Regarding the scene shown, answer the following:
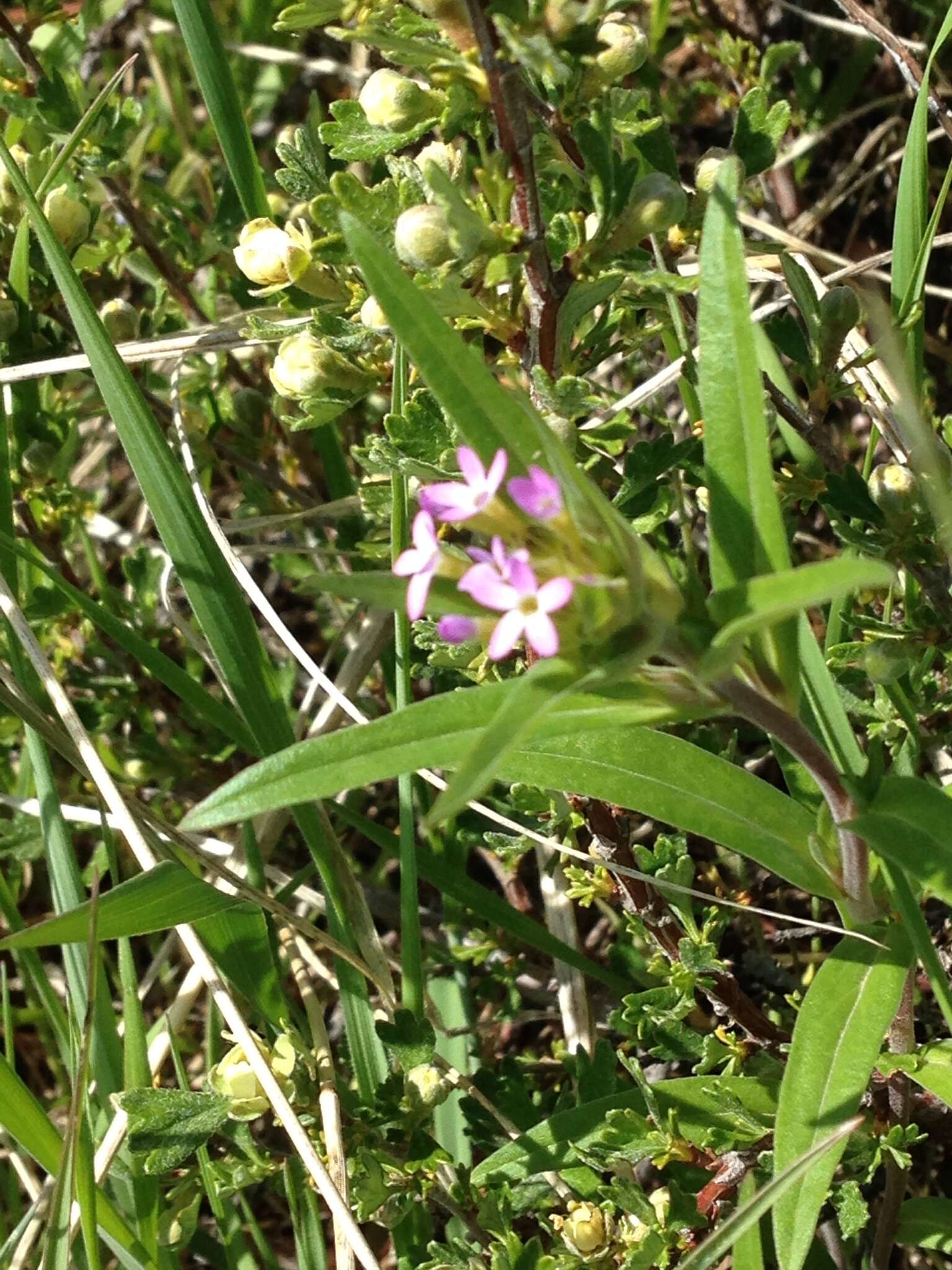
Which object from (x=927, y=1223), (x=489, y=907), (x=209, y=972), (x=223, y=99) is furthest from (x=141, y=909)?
(x=223, y=99)

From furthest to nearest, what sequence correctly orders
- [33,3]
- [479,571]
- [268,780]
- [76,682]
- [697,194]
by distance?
[76,682], [33,3], [697,194], [268,780], [479,571]

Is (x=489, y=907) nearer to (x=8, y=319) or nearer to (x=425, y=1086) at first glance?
(x=425, y=1086)

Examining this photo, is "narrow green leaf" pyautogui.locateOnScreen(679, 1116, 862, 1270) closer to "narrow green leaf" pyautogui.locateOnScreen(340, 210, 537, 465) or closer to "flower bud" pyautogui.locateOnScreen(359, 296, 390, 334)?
"narrow green leaf" pyautogui.locateOnScreen(340, 210, 537, 465)

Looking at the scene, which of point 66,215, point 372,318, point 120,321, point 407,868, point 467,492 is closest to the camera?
point 467,492

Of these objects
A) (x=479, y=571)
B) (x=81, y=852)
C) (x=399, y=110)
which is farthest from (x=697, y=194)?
(x=81, y=852)

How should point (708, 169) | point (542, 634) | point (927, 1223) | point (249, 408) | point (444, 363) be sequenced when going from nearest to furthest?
1. point (542, 634)
2. point (444, 363)
3. point (708, 169)
4. point (927, 1223)
5. point (249, 408)

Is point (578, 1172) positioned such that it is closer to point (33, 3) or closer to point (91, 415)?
point (91, 415)

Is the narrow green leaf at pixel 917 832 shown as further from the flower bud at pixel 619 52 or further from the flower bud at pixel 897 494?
the flower bud at pixel 619 52

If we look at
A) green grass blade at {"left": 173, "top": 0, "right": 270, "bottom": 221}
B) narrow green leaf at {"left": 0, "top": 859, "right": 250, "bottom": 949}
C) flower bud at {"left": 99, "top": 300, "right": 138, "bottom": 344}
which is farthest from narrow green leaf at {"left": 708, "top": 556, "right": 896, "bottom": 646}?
flower bud at {"left": 99, "top": 300, "right": 138, "bottom": 344}
